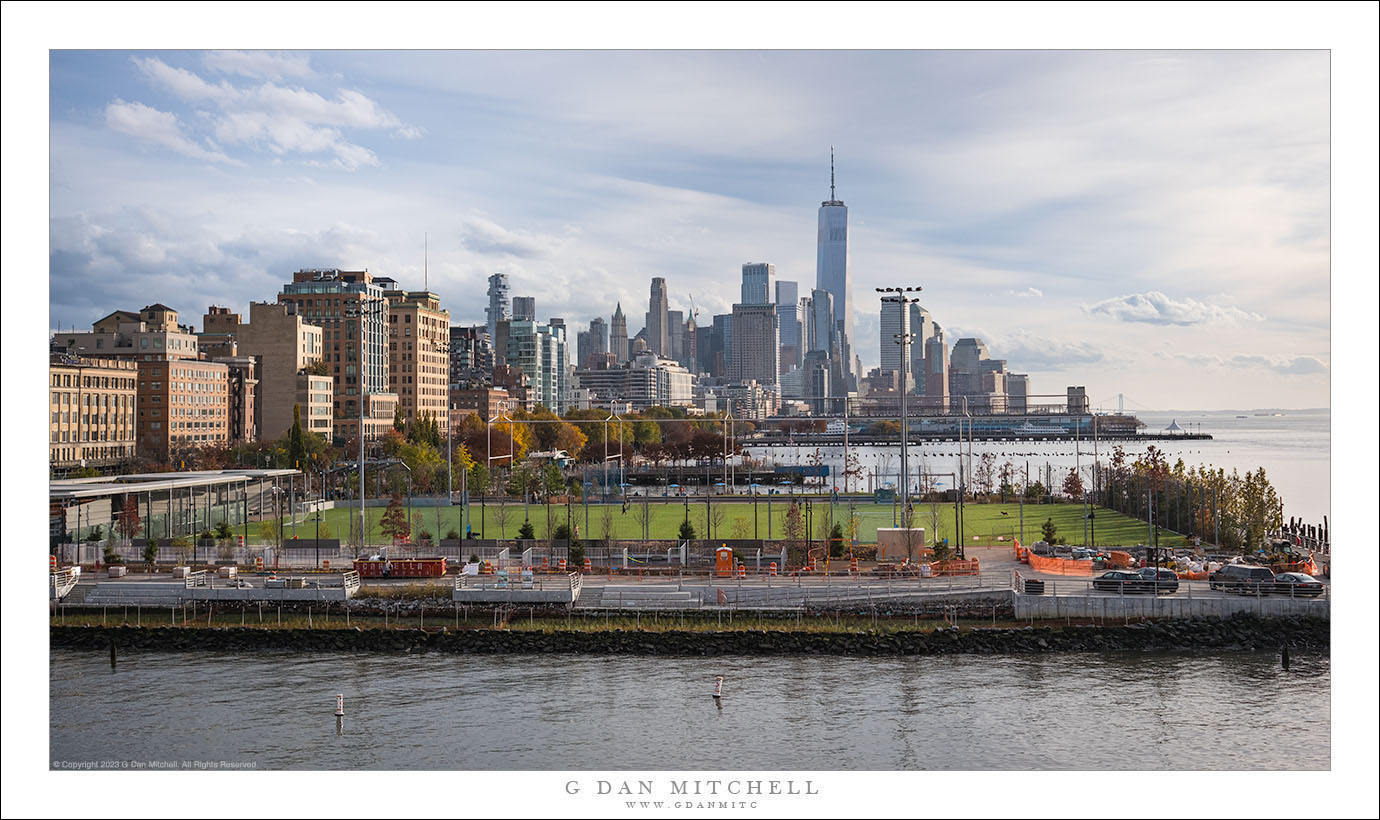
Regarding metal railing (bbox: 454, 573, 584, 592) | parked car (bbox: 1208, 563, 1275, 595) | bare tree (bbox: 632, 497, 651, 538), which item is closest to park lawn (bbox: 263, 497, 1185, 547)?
bare tree (bbox: 632, 497, 651, 538)

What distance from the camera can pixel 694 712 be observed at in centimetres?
1469

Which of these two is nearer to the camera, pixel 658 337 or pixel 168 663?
pixel 168 663

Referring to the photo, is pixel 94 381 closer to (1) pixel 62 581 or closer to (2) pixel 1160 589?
(1) pixel 62 581

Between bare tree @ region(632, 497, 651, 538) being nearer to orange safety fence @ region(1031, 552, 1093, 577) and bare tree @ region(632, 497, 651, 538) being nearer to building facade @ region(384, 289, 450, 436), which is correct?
orange safety fence @ region(1031, 552, 1093, 577)

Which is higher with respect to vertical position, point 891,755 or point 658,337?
point 658,337

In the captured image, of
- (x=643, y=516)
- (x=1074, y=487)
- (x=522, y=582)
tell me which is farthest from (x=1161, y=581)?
(x=1074, y=487)

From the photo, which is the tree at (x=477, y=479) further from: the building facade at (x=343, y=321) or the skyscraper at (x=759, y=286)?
the skyscraper at (x=759, y=286)

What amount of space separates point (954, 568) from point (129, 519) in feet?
58.4

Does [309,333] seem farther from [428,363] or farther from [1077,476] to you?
[1077,476]

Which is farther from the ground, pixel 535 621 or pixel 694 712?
pixel 535 621

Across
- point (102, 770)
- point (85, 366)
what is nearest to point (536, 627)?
point (102, 770)

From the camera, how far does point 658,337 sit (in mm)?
179750

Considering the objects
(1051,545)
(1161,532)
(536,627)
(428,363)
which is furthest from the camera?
(428,363)

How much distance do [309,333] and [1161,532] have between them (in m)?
57.5
